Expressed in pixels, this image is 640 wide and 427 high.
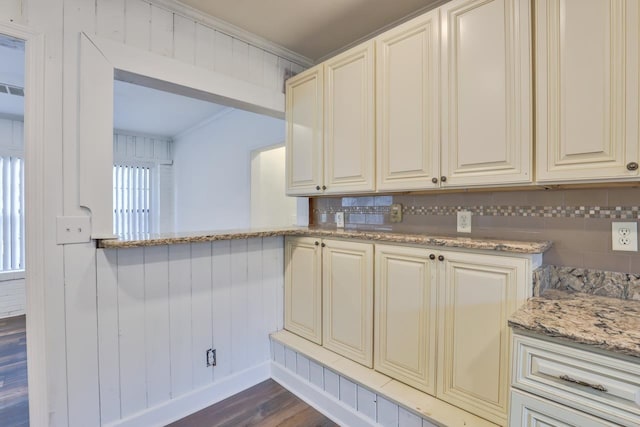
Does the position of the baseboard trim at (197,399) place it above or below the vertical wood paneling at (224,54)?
below

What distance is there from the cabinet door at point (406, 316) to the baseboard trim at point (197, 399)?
37.6 inches

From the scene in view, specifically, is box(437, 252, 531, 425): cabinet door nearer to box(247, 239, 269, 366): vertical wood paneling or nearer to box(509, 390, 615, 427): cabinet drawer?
box(509, 390, 615, 427): cabinet drawer

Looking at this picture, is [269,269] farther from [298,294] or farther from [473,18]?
[473,18]

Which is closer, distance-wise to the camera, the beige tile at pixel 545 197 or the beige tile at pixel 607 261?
Answer: the beige tile at pixel 607 261

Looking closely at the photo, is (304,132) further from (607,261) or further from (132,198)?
(132,198)

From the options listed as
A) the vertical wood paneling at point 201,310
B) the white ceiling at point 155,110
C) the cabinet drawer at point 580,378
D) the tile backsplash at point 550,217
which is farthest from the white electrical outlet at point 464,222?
the white ceiling at point 155,110

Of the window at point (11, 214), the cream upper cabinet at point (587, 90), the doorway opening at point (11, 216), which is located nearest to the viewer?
the cream upper cabinet at point (587, 90)

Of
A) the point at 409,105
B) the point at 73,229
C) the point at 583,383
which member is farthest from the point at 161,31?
the point at 583,383

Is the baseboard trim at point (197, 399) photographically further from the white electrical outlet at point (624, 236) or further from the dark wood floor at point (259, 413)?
the white electrical outlet at point (624, 236)

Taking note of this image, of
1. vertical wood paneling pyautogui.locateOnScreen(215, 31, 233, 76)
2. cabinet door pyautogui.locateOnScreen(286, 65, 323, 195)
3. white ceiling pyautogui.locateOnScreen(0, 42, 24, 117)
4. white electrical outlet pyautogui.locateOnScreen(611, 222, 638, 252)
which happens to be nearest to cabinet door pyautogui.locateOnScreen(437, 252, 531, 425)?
white electrical outlet pyautogui.locateOnScreen(611, 222, 638, 252)

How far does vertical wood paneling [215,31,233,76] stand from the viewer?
6.77 feet

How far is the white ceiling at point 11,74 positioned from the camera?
8.37ft

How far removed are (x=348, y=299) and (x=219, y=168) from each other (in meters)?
3.00

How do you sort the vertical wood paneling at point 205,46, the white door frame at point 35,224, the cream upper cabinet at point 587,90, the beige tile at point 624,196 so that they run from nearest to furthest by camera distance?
the cream upper cabinet at point 587,90
the beige tile at point 624,196
the white door frame at point 35,224
the vertical wood paneling at point 205,46
